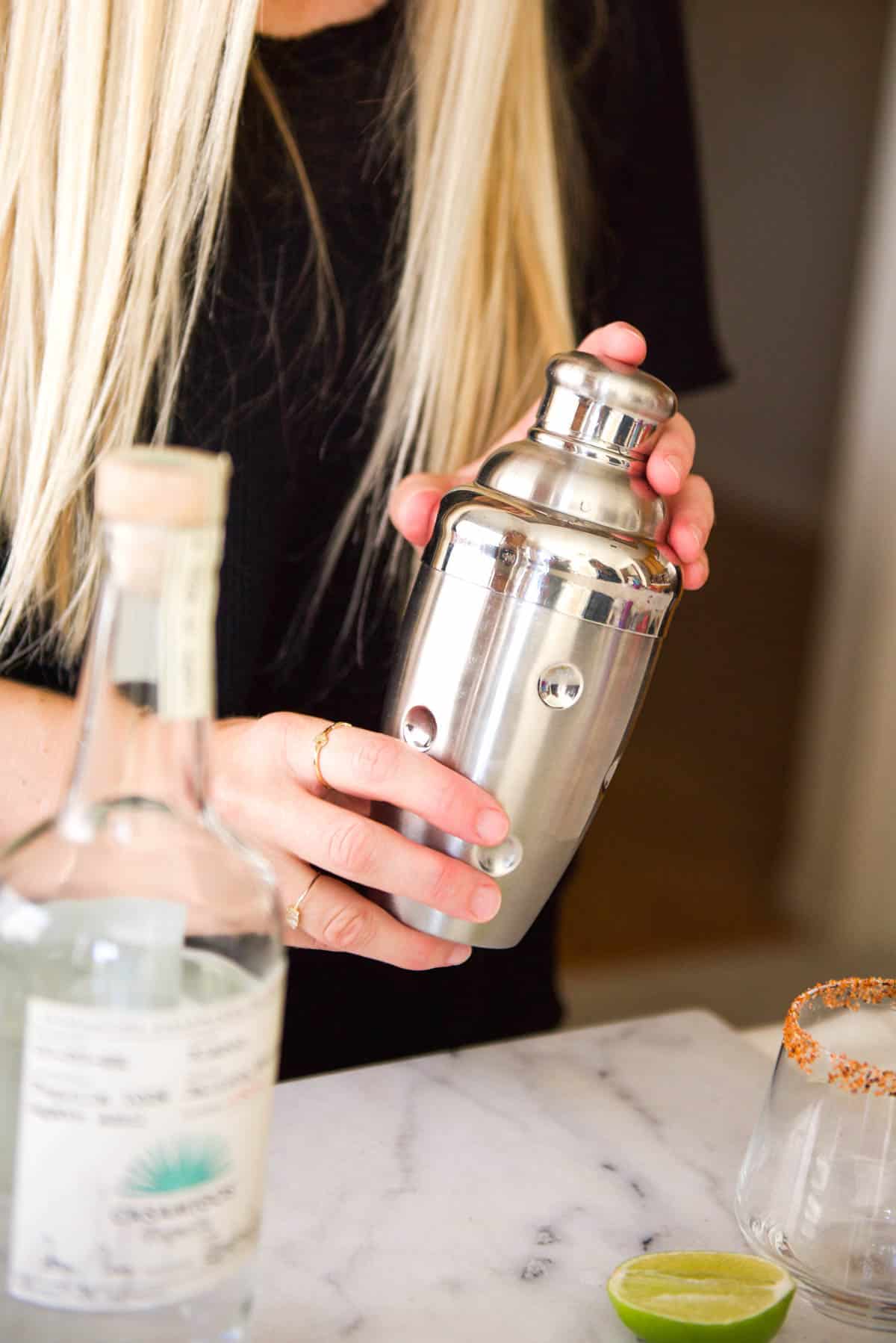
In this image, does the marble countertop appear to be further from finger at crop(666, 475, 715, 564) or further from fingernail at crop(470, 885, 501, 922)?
finger at crop(666, 475, 715, 564)

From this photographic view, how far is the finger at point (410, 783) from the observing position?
2.05 ft

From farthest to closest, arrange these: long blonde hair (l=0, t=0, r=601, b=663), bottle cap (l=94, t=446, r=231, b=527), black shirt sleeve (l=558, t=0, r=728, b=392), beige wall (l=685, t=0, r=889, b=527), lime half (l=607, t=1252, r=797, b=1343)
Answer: beige wall (l=685, t=0, r=889, b=527), black shirt sleeve (l=558, t=0, r=728, b=392), long blonde hair (l=0, t=0, r=601, b=663), lime half (l=607, t=1252, r=797, b=1343), bottle cap (l=94, t=446, r=231, b=527)

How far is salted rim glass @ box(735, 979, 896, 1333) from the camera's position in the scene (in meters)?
0.60

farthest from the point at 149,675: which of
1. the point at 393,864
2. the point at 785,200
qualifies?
the point at 785,200

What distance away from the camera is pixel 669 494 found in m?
0.67

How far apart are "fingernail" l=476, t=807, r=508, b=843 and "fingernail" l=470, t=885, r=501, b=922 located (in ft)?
0.09

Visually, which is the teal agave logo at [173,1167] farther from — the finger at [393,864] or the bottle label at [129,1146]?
the finger at [393,864]

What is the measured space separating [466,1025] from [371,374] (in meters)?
0.51

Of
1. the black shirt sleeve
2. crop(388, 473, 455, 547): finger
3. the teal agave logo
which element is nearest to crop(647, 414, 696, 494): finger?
crop(388, 473, 455, 547): finger

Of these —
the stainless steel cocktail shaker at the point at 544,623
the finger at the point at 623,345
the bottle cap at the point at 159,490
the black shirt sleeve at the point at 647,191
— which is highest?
the black shirt sleeve at the point at 647,191

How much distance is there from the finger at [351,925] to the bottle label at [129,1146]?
23cm

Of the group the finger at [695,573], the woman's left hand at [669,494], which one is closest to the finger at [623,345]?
the woman's left hand at [669,494]

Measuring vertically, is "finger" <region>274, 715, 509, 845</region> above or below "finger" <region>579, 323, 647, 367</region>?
below

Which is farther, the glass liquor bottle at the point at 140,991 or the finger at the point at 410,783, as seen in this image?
the finger at the point at 410,783
